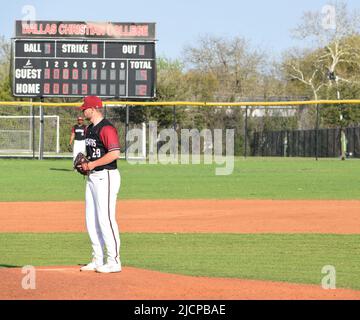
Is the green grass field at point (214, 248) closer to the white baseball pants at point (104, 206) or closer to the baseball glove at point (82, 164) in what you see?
the white baseball pants at point (104, 206)

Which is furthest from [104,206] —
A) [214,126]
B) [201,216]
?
[214,126]

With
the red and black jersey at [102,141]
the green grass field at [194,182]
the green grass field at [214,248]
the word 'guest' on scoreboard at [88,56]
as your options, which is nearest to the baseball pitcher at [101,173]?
the red and black jersey at [102,141]

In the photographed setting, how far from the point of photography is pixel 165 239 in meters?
12.8

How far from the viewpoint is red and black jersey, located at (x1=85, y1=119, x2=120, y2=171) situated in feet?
29.0

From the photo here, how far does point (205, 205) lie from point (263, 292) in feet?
32.9

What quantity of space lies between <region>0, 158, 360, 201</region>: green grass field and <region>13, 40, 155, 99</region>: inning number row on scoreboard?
2841 mm

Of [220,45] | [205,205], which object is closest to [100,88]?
[205,205]

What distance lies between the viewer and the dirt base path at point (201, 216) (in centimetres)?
1420

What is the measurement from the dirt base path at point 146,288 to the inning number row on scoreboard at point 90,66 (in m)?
24.4

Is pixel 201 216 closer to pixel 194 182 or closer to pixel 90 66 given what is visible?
pixel 194 182

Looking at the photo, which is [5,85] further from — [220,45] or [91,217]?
[91,217]

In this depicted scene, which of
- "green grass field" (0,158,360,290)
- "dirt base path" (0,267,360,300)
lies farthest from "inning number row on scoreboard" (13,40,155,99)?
"dirt base path" (0,267,360,300)
